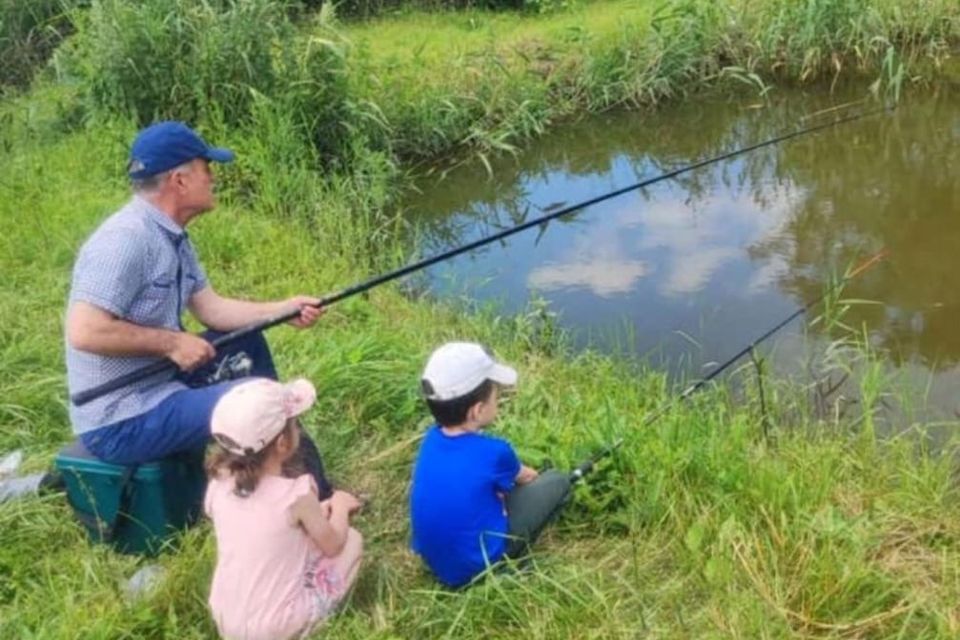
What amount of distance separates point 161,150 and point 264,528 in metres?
1.19

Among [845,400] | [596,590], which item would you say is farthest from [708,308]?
[596,590]

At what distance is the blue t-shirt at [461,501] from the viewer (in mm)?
2994

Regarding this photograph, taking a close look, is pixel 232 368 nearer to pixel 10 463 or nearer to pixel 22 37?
pixel 10 463

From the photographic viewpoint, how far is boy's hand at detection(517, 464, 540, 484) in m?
3.23

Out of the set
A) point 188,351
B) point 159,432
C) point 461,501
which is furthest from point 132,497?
point 461,501

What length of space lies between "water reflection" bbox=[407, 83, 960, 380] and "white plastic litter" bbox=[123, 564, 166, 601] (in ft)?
9.52

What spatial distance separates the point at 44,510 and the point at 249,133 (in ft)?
14.2

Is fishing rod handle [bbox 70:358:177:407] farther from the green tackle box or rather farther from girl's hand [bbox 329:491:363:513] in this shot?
girl's hand [bbox 329:491:363:513]

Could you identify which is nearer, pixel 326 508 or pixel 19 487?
pixel 326 508

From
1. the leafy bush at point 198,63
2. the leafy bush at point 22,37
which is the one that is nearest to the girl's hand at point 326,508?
the leafy bush at point 198,63

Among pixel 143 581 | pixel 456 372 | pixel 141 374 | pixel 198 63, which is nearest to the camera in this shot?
pixel 456 372

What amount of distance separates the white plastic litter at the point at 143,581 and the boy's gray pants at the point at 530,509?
1.01 m

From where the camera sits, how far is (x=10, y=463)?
149 inches

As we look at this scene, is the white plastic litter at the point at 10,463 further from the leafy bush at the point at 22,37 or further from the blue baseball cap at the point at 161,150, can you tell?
the leafy bush at the point at 22,37
